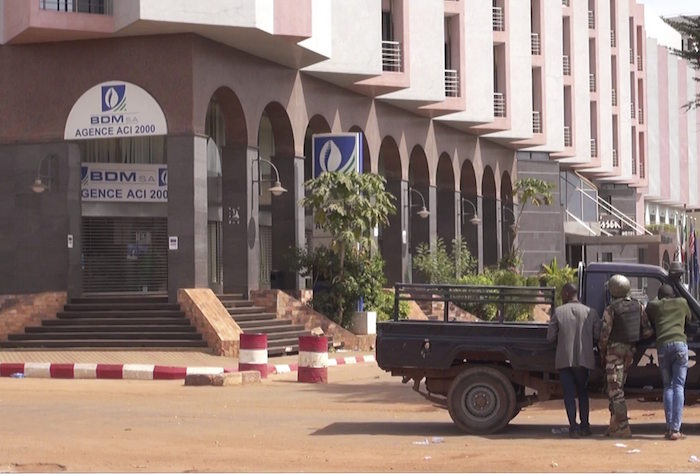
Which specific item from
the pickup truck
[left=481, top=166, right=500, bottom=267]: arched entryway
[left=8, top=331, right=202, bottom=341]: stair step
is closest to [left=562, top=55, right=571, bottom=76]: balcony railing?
[left=481, top=166, right=500, bottom=267]: arched entryway

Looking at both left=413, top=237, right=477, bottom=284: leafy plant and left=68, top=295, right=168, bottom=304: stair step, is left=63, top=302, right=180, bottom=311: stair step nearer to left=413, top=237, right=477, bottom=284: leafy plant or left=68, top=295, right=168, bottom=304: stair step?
left=68, top=295, right=168, bottom=304: stair step

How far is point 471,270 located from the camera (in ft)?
171

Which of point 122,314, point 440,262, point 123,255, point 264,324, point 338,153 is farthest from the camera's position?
point 440,262

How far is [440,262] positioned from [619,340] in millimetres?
29798

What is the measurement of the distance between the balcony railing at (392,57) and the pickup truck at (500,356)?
2648 cm

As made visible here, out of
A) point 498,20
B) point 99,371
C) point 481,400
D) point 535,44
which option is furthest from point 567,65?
point 481,400

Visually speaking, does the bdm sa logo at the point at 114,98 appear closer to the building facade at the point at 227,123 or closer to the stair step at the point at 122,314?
the building facade at the point at 227,123

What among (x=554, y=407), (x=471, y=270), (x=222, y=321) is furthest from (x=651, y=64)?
(x=554, y=407)

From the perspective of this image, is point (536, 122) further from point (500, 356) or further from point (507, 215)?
point (500, 356)

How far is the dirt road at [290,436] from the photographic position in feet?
39.4

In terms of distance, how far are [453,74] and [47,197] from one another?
19.0 m

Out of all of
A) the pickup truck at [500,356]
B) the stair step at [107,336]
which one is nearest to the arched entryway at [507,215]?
the stair step at [107,336]

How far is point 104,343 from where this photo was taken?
2948 cm

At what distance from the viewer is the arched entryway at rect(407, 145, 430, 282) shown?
1863 inches
